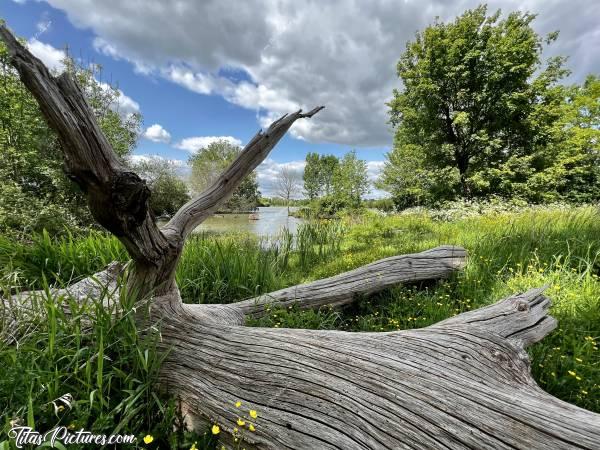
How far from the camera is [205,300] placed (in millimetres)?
3223

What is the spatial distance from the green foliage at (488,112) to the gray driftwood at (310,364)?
1578 centimetres

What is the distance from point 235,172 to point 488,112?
18452 millimetres

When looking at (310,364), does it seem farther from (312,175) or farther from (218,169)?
(312,175)

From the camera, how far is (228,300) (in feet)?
10.8

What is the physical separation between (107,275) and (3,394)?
1122mm

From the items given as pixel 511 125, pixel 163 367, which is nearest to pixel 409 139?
pixel 511 125

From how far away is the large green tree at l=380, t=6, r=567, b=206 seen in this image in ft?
46.1

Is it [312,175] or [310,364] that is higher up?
[312,175]

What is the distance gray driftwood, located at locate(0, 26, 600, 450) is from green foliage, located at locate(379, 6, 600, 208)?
15.8 metres

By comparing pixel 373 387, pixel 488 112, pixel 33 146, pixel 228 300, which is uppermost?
pixel 488 112

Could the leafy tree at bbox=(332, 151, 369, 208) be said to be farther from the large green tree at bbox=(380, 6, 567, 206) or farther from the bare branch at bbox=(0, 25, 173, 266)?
the bare branch at bbox=(0, 25, 173, 266)

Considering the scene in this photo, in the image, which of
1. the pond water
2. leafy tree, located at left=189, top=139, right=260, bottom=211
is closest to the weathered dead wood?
the pond water

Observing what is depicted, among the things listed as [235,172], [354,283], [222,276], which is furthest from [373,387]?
[222,276]

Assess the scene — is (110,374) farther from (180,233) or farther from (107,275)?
(107,275)
